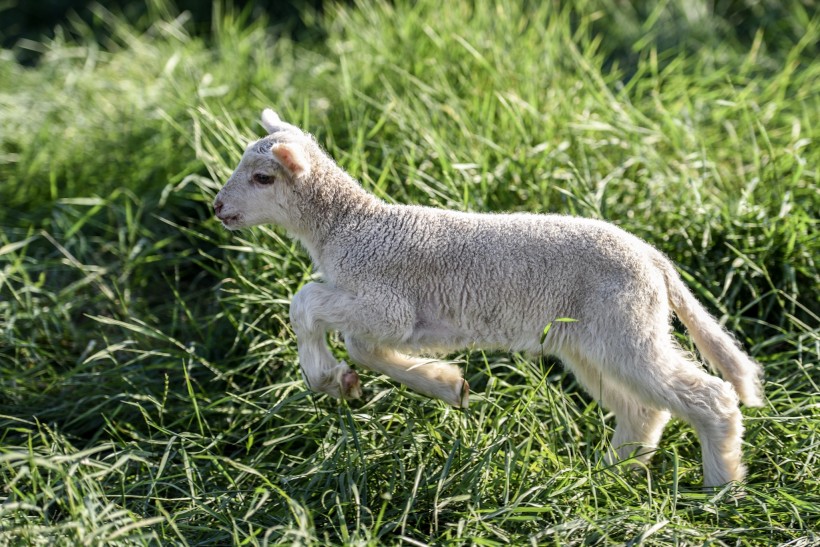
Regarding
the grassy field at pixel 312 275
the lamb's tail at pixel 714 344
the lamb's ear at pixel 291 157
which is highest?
the lamb's tail at pixel 714 344

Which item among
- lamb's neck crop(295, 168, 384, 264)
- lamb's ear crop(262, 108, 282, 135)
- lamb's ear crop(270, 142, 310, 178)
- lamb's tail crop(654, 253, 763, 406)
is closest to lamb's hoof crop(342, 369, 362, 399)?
lamb's neck crop(295, 168, 384, 264)

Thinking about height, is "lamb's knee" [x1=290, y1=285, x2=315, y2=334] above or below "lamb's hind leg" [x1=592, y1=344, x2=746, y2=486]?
below

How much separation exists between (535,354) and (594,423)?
545 millimetres

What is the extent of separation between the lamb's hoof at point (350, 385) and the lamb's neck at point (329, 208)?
19.0 inches

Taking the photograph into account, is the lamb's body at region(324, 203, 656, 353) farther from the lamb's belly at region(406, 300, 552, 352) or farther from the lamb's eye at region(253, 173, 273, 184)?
the lamb's eye at region(253, 173, 273, 184)

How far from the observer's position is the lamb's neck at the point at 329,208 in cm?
382

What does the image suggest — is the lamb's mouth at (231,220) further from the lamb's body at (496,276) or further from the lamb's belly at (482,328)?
the lamb's belly at (482,328)

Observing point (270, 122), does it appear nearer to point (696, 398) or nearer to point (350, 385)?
point (350, 385)

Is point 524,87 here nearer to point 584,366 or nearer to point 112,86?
point 584,366

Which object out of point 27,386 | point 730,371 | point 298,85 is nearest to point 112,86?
point 298,85

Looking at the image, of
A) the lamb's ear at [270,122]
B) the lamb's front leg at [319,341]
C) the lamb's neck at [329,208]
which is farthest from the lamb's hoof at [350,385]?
the lamb's ear at [270,122]

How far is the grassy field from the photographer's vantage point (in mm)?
3568

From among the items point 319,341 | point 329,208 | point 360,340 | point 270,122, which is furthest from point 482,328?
point 270,122

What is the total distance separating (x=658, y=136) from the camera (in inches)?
213
